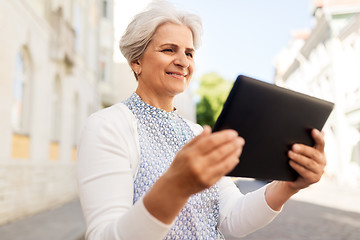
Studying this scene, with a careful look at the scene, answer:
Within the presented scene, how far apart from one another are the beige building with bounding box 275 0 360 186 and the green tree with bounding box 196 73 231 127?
15304mm

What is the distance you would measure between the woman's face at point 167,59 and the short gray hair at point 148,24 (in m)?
0.02

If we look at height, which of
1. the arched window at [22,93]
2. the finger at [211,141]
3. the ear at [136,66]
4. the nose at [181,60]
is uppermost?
the nose at [181,60]

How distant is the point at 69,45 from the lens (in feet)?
→ 39.5

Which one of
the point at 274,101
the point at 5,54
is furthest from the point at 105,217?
the point at 5,54

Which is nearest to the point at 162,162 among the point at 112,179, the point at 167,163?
the point at 167,163

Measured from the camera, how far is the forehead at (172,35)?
1.46m

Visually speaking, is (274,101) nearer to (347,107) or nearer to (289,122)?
(289,122)

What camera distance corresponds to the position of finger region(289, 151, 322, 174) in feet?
3.91

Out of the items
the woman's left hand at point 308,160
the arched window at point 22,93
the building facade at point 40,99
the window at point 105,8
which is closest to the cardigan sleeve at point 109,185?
the woman's left hand at point 308,160

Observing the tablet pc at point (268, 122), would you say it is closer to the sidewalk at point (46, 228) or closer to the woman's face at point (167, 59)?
the woman's face at point (167, 59)

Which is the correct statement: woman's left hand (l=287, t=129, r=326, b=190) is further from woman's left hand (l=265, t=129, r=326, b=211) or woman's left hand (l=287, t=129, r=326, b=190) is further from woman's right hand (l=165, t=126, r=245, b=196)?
woman's right hand (l=165, t=126, r=245, b=196)

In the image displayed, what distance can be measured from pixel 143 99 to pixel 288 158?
1.99 feet

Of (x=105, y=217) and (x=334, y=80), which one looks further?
(x=334, y=80)

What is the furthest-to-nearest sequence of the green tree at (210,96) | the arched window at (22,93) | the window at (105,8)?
the green tree at (210,96) → the window at (105,8) → the arched window at (22,93)
